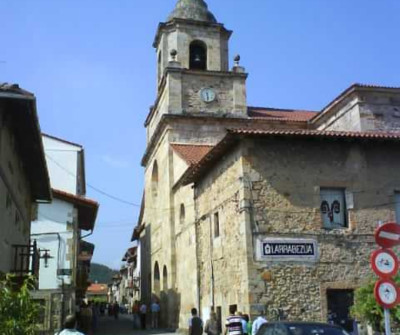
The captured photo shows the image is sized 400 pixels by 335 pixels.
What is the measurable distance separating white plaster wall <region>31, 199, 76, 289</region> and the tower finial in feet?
46.1

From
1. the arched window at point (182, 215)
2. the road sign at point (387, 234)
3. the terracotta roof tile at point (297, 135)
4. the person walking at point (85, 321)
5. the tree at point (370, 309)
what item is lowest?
the person walking at point (85, 321)

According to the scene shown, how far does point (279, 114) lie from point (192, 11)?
7.85m

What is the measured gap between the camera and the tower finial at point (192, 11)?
31844 mm

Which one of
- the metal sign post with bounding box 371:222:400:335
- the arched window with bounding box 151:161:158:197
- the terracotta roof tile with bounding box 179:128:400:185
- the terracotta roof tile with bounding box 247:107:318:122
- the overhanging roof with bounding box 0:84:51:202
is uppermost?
the terracotta roof tile with bounding box 247:107:318:122

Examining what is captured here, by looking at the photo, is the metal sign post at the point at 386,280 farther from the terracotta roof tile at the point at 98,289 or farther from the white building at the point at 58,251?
the terracotta roof tile at the point at 98,289

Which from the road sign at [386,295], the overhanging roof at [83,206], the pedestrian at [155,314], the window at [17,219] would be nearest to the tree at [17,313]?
the road sign at [386,295]

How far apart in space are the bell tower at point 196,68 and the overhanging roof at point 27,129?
44.2 ft

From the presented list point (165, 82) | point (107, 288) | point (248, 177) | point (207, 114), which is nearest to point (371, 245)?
point (248, 177)

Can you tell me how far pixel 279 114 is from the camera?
32.2 metres

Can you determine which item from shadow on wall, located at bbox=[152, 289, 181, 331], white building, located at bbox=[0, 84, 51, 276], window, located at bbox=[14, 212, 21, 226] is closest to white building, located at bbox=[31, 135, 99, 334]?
white building, located at bbox=[0, 84, 51, 276]

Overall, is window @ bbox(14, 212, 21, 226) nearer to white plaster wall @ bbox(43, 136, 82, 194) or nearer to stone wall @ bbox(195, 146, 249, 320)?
stone wall @ bbox(195, 146, 249, 320)

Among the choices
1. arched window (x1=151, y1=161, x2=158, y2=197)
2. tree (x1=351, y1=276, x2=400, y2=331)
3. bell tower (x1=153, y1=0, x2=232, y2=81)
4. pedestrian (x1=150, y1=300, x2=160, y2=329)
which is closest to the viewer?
tree (x1=351, y1=276, x2=400, y2=331)

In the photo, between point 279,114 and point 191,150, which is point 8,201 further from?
point 279,114

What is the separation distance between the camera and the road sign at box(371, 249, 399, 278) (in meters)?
7.66
